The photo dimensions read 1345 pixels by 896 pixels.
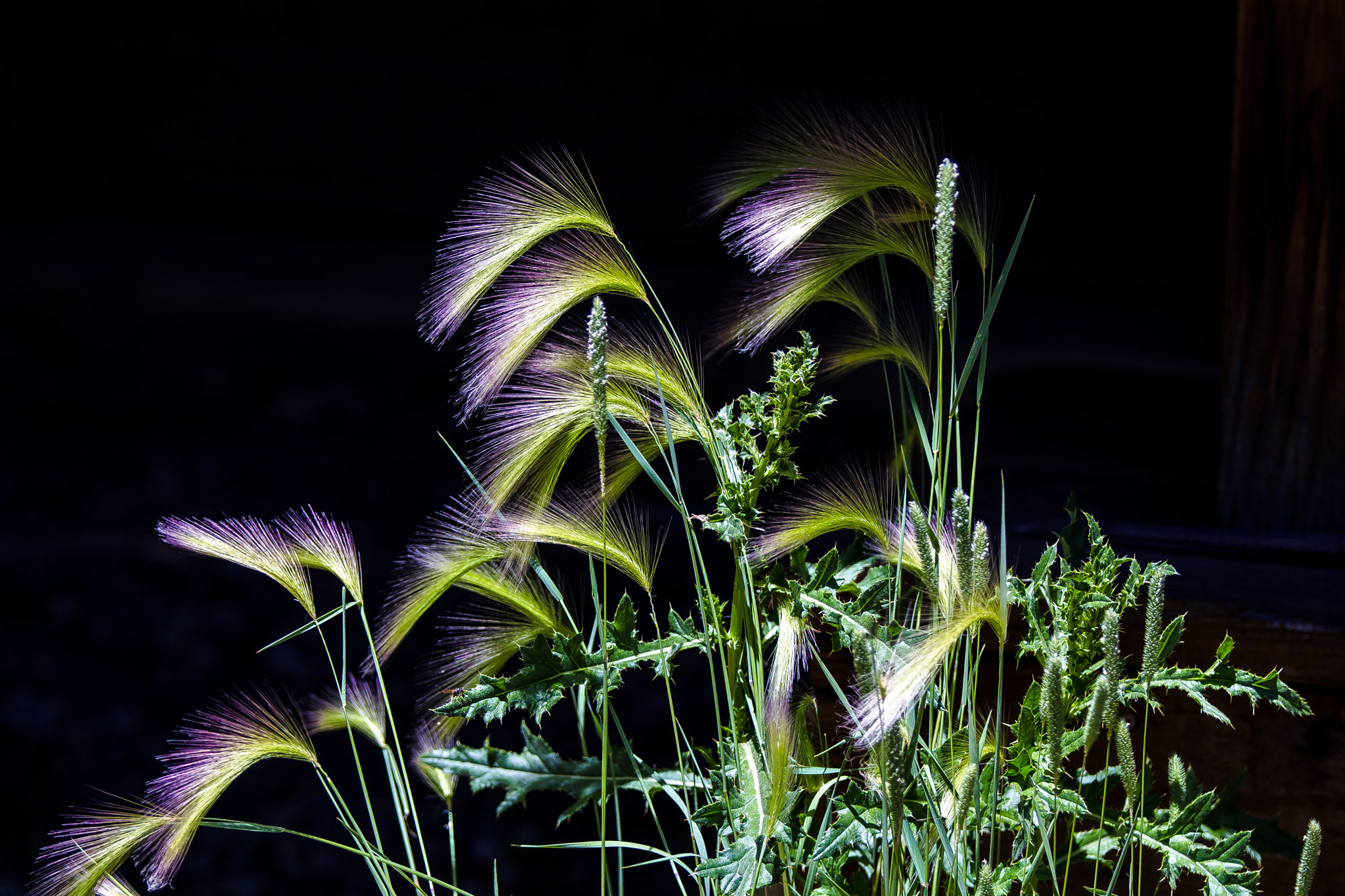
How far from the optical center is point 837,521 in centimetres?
73

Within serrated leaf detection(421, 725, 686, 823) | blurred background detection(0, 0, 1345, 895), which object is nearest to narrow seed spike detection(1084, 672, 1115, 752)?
serrated leaf detection(421, 725, 686, 823)

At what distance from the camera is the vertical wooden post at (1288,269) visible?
4.08 feet

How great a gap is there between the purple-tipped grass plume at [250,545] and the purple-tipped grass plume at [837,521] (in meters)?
0.34

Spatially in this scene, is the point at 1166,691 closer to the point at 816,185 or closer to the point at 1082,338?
the point at 816,185

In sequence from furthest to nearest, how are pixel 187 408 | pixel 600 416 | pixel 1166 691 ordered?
pixel 187 408
pixel 1166 691
pixel 600 416

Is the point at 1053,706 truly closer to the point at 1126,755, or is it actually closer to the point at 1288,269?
the point at 1126,755

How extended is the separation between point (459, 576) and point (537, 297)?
214 mm

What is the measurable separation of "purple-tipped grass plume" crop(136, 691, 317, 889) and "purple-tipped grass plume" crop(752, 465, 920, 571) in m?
0.37

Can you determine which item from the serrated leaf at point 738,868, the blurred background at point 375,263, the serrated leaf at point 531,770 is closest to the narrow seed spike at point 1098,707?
the serrated leaf at point 738,868

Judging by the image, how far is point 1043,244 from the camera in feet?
6.94

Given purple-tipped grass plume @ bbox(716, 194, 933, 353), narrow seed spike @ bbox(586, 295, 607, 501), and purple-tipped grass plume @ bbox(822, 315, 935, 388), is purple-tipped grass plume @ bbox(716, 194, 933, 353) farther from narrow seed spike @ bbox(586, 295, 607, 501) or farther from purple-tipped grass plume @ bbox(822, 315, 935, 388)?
narrow seed spike @ bbox(586, 295, 607, 501)

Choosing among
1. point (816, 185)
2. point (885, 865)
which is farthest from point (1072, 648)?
point (816, 185)

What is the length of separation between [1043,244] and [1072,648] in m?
1.57

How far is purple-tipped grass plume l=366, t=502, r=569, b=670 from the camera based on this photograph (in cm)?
76
